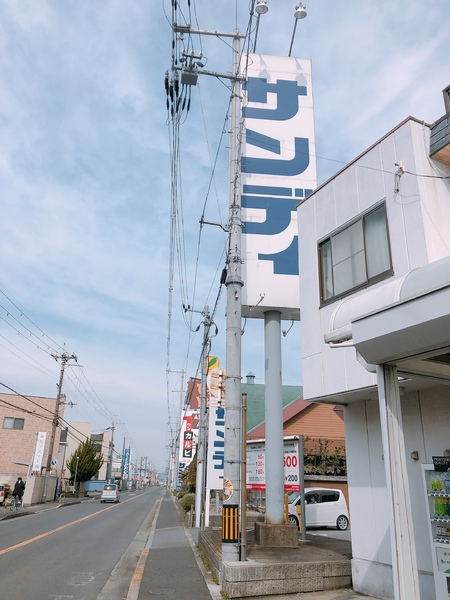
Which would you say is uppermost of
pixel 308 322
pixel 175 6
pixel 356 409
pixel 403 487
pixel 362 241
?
pixel 175 6

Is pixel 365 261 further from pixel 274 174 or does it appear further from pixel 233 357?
pixel 274 174

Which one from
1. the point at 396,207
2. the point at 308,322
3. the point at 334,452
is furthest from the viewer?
the point at 334,452

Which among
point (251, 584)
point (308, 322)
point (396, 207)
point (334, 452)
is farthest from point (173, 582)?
point (334, 452)

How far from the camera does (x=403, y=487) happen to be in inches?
176

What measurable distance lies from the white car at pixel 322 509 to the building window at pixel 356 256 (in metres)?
11.6

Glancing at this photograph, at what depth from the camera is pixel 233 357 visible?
880 centimetres

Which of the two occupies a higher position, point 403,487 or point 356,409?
point 356,409

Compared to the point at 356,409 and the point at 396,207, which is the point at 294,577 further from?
the point at 396,207

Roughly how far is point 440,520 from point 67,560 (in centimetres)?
903

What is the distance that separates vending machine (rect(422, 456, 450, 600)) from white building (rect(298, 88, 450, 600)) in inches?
2.4

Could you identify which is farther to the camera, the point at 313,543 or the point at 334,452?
the point at 334,452

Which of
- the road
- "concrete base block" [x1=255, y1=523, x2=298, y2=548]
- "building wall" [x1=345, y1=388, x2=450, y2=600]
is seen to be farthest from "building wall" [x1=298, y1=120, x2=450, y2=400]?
the road

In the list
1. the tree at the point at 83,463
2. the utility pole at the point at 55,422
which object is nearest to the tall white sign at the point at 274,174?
the utility pole at the point at 55,422

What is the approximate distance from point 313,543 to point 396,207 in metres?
8.31
